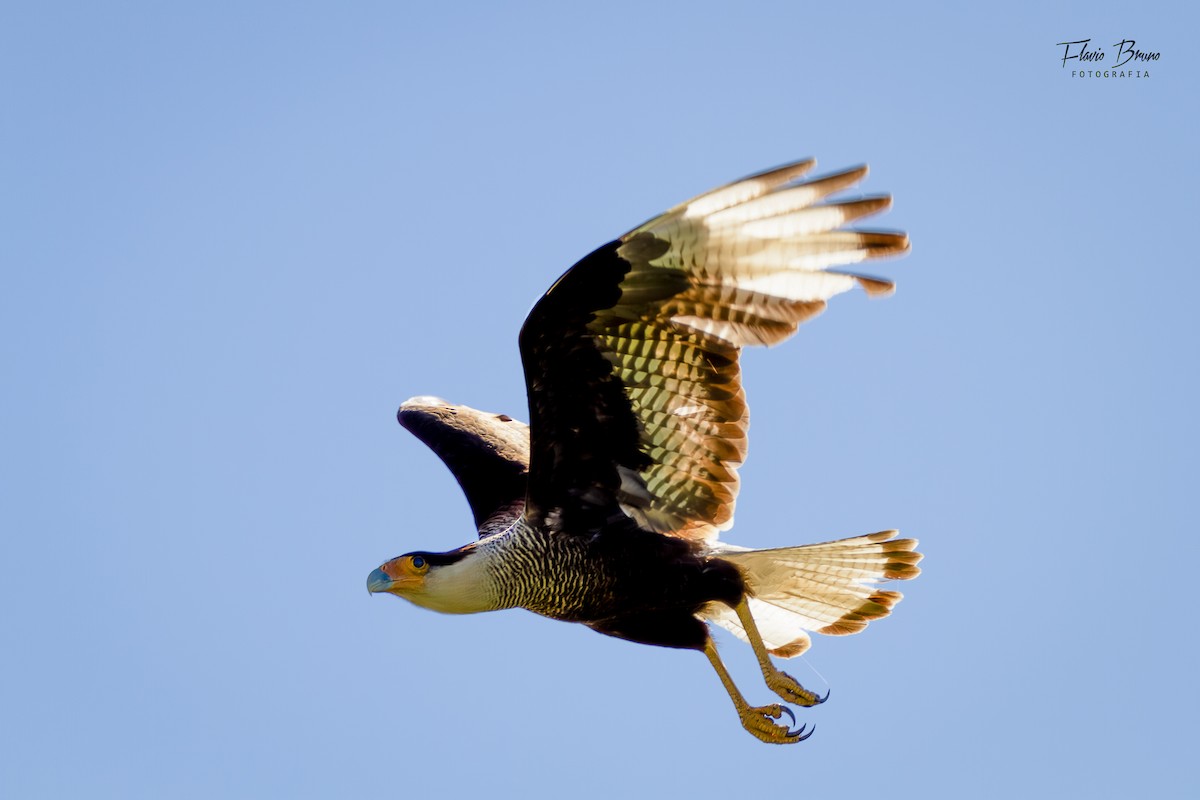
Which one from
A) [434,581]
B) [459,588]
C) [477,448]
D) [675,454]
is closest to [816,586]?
[675,454]

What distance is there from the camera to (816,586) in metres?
8.53

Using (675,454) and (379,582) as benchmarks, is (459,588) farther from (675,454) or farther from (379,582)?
(675,454)

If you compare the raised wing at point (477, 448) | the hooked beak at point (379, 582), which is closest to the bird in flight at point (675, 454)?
the hooked beak at point (379, 582)

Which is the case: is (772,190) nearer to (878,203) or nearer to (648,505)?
(878,203)

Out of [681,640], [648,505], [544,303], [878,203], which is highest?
[878,203]

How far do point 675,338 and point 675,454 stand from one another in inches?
26.3

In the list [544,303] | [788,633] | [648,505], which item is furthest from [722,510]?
[544,303]

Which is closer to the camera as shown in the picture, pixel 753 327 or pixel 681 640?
pixel 753 327

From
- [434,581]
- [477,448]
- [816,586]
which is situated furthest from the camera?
[477,448]

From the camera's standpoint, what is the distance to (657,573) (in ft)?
26.5

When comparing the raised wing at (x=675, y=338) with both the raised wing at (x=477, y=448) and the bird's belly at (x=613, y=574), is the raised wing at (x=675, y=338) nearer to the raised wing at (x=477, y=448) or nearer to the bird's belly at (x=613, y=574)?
the bird's belly at (x=613, y=574)

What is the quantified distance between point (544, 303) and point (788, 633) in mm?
2485

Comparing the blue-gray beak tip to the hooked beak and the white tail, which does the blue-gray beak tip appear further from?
the white tail

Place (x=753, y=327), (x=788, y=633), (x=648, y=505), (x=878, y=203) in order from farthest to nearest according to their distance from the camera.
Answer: (x=788, y=633) → (x=648, y=505) → (x=753, y=327) → (x=878, y=203)
